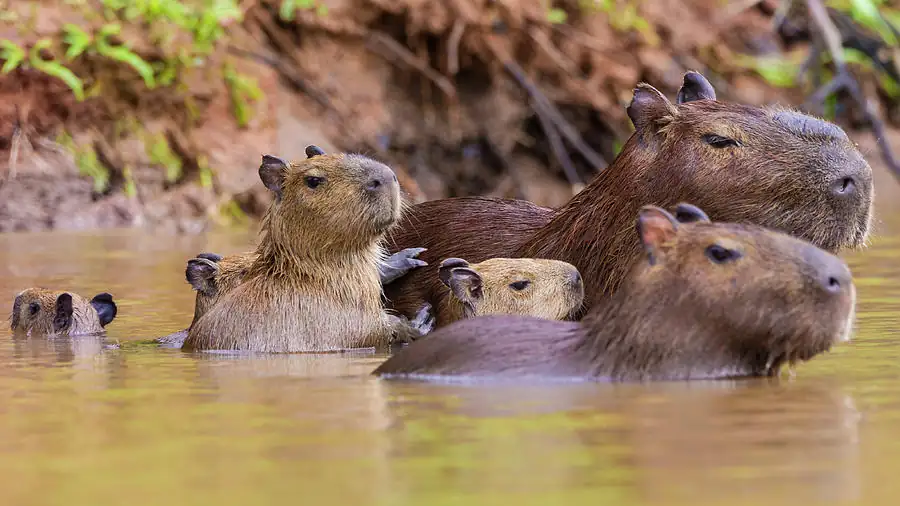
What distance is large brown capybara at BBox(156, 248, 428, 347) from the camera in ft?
24.8

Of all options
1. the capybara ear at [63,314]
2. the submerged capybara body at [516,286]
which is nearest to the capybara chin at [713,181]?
the submerged capybara body at [516,286]

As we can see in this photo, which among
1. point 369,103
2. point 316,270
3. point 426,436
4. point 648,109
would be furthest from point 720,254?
point 369,103

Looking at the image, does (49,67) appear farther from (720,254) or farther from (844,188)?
(720,254)

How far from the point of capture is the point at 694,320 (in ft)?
17.0

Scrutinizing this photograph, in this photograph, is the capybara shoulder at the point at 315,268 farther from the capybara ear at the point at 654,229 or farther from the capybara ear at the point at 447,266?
the capybara ear at the point at 654,229

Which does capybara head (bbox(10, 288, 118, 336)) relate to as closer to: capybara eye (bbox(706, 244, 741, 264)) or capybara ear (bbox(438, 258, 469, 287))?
capybara ear (bbox(438, 258, 469, 287))

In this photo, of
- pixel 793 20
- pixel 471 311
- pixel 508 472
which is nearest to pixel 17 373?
pixel 471 311

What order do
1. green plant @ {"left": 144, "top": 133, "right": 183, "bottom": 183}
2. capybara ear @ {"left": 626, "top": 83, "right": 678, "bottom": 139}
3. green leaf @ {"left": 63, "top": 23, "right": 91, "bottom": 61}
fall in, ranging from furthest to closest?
1. green plant @ {"left": 144, "top": 133, "right": 183, "bottom": 183}
2. green leaf @ {"left": 63, "top": 23, "right": 91, "bottom": 61}
3. capybara ear @ {"left": 626, "top": 83, "right": 678, "bottom": 139}

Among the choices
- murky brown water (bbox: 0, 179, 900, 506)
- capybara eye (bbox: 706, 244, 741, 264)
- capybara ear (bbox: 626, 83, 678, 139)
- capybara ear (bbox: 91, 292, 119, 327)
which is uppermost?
capybara ear (bbox: 626, 83, 678, 139)

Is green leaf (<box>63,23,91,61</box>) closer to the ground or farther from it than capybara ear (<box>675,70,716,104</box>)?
farther from it

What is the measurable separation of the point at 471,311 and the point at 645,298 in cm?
167

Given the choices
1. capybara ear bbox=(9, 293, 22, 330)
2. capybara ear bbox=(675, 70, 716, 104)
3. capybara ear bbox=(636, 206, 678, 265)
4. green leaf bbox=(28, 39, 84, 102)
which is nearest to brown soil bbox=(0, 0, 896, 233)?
green leaf bbox=(28, 39, 84, 102)

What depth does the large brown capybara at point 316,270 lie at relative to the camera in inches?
276

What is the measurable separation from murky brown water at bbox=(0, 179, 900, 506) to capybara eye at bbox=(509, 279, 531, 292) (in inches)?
33.9
